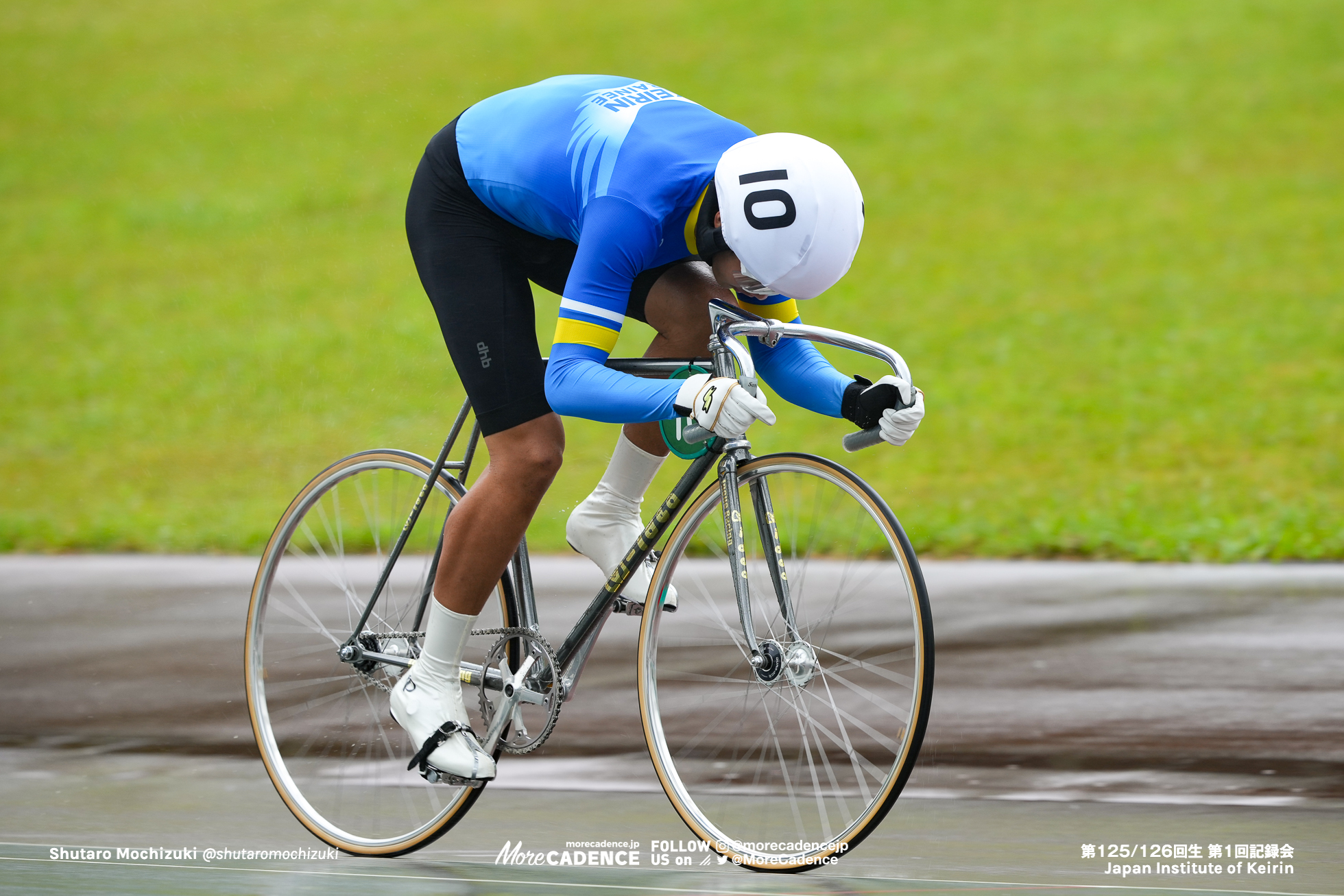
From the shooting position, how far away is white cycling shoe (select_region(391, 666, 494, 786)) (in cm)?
382

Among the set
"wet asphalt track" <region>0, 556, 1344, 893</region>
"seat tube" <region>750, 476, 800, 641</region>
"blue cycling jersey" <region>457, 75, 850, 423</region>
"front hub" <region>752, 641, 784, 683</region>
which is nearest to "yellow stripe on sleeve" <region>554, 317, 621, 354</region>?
"blue cycling jersey" <region>457, 75, 850, 423</region>

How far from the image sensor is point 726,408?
3244 millimetres

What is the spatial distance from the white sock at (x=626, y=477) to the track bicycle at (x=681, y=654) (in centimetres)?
18

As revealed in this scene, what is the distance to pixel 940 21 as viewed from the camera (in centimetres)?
2406

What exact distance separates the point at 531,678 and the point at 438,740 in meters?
0.27

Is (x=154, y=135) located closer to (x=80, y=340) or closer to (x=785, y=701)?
(x=80, y=340)

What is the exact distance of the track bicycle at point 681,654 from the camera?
3.50 metres

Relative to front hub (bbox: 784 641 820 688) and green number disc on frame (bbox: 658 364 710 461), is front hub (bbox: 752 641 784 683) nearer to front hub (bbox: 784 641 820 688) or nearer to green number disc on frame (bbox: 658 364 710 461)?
front hub (bbox: 784 641 820 688)

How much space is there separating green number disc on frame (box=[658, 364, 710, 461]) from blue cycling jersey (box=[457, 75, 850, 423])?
0.36 feet

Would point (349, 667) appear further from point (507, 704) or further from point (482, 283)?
point (482, 283)

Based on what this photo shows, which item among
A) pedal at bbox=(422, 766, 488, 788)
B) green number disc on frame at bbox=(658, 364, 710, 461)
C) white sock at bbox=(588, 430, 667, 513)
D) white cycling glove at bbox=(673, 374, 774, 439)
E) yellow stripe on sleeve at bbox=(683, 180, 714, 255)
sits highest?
yellow stripe on sleeve at bbox=(683, 180, 714, 255)

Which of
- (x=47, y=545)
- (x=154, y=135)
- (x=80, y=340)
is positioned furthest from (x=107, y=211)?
(x=47, y=545)

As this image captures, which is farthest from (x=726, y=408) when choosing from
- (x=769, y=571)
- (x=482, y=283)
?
(x=482, y=283)

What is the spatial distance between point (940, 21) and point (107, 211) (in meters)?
12.5
